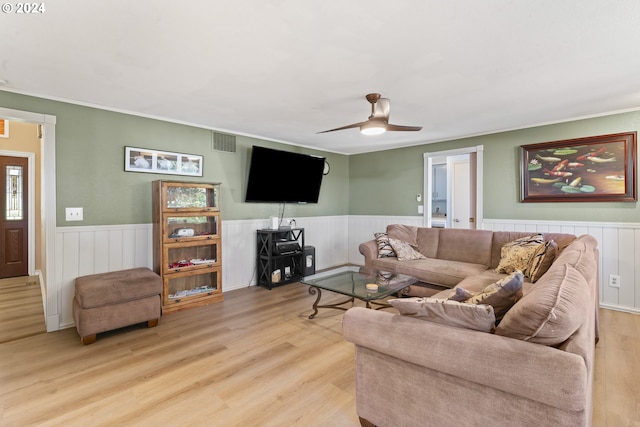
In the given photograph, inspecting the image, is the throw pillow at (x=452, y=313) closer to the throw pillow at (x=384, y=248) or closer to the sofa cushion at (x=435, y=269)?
the sofa cushion at (x=435, y=269)

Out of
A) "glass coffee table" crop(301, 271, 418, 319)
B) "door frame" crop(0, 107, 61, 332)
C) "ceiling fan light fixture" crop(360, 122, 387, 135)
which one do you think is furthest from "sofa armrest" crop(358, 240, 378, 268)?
"door frame" crop(0, 107, 61, 332)

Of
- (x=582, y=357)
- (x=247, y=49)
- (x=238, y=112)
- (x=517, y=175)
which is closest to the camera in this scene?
(x=582, y=357)

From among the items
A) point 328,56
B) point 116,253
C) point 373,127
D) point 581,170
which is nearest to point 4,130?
point 116,253

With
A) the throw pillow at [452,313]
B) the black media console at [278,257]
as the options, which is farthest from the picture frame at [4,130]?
the throw pillow at [452,313]

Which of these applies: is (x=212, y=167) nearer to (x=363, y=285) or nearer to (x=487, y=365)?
(x=363, y=285)

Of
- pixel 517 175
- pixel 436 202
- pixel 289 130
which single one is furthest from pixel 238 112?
pixel 436 202

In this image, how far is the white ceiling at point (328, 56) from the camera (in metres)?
1.66

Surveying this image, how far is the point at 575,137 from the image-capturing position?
370 centimetres

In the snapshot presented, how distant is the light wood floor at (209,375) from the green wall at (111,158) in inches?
50.5

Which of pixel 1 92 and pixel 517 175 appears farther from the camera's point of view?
pixel 517 175

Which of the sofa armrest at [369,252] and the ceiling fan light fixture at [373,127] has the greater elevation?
the ceiling fan light fixture at [373,127]

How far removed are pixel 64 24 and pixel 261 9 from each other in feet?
3.89

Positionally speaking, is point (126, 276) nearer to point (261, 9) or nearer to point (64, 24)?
point (64, 24)

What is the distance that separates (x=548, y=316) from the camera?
3.72 ft
